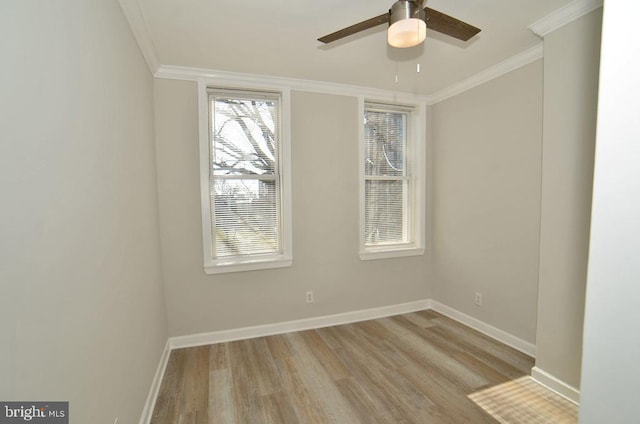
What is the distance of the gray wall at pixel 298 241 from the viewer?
2.63 metres

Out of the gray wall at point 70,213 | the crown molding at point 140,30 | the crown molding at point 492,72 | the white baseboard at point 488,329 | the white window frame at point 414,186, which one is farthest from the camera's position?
the white window frame at point 414,186

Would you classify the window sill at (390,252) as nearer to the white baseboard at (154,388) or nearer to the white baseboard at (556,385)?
the white baseboard at (556,385)

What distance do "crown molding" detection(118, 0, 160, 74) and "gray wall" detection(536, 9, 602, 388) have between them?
278 cm

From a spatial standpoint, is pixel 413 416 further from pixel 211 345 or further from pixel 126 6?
pixel 126 6

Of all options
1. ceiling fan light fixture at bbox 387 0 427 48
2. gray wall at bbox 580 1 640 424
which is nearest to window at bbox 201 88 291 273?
ceiling fan light fixture at bbox 387 0 427 48

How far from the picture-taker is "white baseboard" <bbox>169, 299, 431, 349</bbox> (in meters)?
2.73

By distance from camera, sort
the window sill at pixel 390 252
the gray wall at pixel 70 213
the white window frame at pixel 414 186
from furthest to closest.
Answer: the white window frame at pixel 414 186
the window sill at pixel 390 252
the gray wall at pixel 70 213

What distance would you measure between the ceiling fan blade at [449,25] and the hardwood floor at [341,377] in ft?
7.47

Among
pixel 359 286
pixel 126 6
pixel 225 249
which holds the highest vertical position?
pixel 126 6

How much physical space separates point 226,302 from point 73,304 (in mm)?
1918

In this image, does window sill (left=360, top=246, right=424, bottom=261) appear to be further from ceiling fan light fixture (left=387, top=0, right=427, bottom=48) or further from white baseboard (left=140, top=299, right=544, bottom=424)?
ceiling fan light fixture (left=387, top=0, right=427, bottom=48)

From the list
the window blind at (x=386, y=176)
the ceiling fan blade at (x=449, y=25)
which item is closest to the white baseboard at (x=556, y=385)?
the window blind at (x=386, y=176)

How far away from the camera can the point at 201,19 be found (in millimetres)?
1935

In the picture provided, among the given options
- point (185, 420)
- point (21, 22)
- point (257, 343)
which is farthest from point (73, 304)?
point (257, 343)
